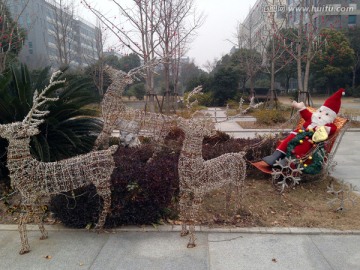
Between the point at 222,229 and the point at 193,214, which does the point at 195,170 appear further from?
the point at 222,229

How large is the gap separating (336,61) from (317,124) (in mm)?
30886

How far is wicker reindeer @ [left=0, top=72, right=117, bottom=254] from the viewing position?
10.5ft

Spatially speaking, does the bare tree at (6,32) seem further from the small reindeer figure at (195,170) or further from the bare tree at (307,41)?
the bare tree at (307,41)

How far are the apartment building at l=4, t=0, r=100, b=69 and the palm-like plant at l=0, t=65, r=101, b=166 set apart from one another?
2223mm

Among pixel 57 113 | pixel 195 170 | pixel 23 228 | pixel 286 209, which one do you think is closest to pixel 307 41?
pixel 286 209

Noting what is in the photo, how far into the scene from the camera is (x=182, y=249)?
3521 mm

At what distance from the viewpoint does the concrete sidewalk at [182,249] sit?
3234mm

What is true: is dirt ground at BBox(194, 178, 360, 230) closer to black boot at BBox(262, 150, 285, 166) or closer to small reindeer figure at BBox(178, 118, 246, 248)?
black boot at BBox(262, 150, 285, 166)

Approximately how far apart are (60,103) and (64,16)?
15.9 m

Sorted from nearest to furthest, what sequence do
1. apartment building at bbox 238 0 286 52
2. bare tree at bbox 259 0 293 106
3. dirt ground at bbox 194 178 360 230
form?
dirt ground at bbox 194 178 360 230 → bare tree at bbox 259 0 293 106 → apartment building at bbox 238 0 286 52

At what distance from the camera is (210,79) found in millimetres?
26953

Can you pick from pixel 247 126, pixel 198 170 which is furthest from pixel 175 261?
pixel 247 126

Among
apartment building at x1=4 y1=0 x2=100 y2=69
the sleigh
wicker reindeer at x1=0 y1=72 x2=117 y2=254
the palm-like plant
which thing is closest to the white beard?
the sleigh

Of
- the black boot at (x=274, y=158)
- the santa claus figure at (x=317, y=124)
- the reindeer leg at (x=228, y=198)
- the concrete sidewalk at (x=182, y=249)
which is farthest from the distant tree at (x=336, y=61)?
the concrete sidewalk at (x=182, y=249)
